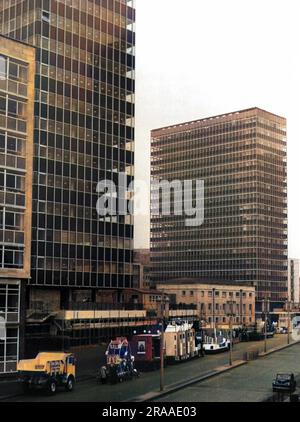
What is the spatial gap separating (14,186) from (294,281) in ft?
449

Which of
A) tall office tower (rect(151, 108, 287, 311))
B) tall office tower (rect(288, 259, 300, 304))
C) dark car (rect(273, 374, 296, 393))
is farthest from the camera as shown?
tall office tower (rect(288, 259, 300, 304))

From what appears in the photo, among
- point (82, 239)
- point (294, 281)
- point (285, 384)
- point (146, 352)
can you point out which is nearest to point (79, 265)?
point (82, 239)

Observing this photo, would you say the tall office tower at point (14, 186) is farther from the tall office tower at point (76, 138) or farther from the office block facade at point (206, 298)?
the office block facade at point (206, 298)

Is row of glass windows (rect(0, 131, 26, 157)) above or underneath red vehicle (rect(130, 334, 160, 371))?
above

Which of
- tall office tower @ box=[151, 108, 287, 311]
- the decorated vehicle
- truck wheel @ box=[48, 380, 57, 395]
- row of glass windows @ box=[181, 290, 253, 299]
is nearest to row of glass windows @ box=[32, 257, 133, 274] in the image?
the decorated vehicle

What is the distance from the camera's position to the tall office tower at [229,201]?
109562 mm

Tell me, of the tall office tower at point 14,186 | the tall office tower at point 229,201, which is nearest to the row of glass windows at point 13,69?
the tall office tower at point 14,186

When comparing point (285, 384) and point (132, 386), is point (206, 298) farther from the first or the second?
point (285, 384)

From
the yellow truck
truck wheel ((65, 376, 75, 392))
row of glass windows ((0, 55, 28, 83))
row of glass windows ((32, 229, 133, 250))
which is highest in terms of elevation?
row of glass windows ((0, 55, 28, 83))

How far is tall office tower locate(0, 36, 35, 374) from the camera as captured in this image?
180 ft

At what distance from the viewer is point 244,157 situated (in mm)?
120688

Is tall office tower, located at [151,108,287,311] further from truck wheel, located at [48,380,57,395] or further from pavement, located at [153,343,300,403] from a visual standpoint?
truck wheel, located at [48,380,57,395]

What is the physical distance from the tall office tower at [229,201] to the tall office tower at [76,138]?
40.8 ft

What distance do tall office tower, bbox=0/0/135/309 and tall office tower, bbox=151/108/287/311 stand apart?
12441 millimetres
